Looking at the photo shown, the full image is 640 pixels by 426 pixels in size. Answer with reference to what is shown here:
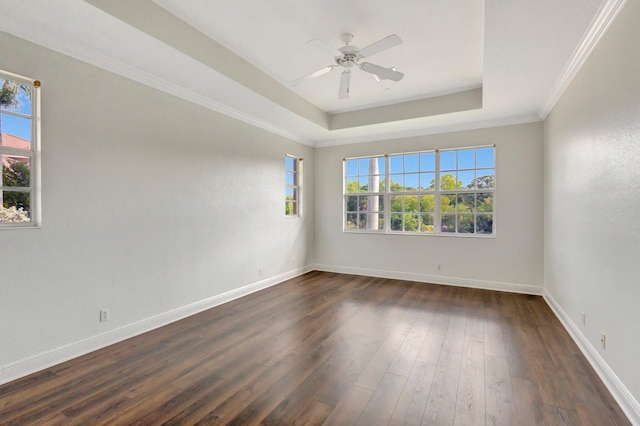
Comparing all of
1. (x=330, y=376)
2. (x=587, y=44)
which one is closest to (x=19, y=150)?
(x=330, y=376)

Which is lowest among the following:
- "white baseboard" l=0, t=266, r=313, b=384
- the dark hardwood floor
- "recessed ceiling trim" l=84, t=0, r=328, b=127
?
the dark hardwood floor

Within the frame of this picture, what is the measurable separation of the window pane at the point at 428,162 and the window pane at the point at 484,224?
116 cm

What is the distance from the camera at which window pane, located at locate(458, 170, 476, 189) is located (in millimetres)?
5254

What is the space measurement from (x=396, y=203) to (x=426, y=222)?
0.66 meters

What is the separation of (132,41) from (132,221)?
1711 mm

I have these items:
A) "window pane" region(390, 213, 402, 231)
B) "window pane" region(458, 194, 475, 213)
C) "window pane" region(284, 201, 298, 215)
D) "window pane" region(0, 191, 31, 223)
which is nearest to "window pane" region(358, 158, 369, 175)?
"window pane" region(390, 213, 402, 231)

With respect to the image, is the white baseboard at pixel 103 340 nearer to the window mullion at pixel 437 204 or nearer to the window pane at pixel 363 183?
the window pane at pixel 363 183

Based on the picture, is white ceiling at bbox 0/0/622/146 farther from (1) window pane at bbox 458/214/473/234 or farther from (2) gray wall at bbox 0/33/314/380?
(1) window pane at bbox 458/214/473/234

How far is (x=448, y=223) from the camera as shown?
5.41 m

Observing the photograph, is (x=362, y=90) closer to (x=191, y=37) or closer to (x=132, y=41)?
(x=191, y=37)

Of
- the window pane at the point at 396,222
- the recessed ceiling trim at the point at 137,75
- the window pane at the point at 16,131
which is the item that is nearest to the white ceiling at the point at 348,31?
the recessed ceiling trim at the point at 137,75

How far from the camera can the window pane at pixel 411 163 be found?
571 cm

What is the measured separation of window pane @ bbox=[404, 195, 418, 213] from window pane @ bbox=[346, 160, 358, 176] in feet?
3.79

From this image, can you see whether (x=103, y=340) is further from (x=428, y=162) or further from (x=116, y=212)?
(x=428, y=162)
